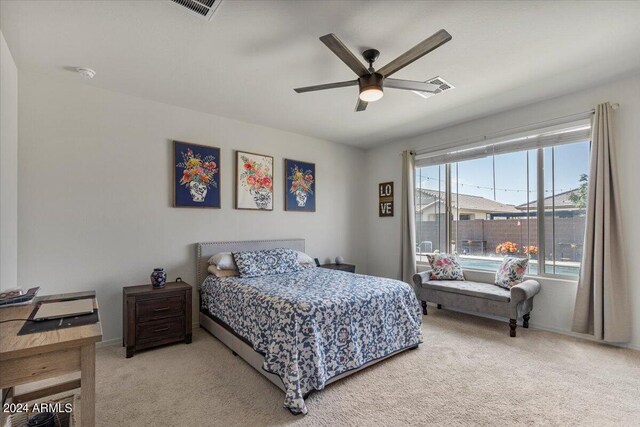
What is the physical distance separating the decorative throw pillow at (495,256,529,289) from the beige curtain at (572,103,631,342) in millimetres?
537

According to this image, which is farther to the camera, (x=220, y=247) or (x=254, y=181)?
(x=254, y=181)

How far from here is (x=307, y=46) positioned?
94.8 inches

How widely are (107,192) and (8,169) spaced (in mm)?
858

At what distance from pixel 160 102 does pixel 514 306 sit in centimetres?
472

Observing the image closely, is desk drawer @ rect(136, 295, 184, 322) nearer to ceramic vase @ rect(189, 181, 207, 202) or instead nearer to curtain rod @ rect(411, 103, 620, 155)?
ceramic vase @ rect(189, 181, 207, 202)

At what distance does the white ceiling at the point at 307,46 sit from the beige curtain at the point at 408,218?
1431 mm

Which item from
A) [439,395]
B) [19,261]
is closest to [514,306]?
[439,395]

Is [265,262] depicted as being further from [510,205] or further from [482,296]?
[510,205]

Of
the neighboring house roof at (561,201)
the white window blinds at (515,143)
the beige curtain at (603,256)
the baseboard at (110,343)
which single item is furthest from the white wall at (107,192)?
the beige curtain at (603,256)

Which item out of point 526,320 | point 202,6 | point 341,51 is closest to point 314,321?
point 341,51

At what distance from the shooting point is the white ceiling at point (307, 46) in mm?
2027

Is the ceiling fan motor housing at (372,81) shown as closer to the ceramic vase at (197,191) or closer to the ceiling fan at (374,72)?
the ceiling fan at (374,72)

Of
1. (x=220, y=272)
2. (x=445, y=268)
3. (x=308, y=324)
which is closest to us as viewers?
(x=308, y=324)

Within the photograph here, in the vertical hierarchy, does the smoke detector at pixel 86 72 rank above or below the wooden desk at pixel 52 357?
above
